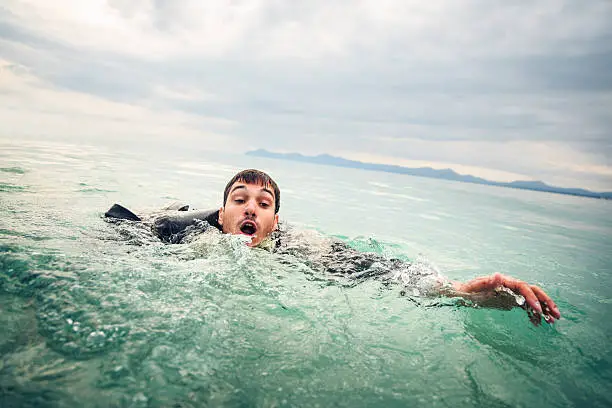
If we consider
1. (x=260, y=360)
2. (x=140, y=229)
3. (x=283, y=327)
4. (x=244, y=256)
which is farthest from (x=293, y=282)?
(x=140, y=229)

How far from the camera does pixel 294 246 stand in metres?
3.95

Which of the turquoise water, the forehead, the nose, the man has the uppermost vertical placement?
the forehead

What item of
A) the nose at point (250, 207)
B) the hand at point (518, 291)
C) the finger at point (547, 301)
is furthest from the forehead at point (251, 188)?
the finger at point (547, 301)

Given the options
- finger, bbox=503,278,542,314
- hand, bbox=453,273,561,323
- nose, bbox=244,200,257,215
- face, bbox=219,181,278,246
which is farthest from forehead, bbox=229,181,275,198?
finger, bbox=503,278,542,314

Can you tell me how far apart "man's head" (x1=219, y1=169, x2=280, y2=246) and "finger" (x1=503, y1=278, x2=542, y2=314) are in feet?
8.16

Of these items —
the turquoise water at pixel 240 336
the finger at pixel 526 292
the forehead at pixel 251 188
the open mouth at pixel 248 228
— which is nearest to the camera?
the turquoise water at pixel 240 336

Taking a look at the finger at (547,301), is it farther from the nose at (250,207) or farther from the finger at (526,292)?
the nose at (250,207)

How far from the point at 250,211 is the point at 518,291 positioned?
105 inches

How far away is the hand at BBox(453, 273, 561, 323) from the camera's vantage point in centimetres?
227

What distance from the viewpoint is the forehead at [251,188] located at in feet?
12.9

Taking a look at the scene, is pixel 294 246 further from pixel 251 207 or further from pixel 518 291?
pixel 518 291

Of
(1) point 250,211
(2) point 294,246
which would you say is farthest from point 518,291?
(1) point 250,211

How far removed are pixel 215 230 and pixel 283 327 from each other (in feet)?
7.30

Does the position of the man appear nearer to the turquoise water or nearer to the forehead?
the forehead
